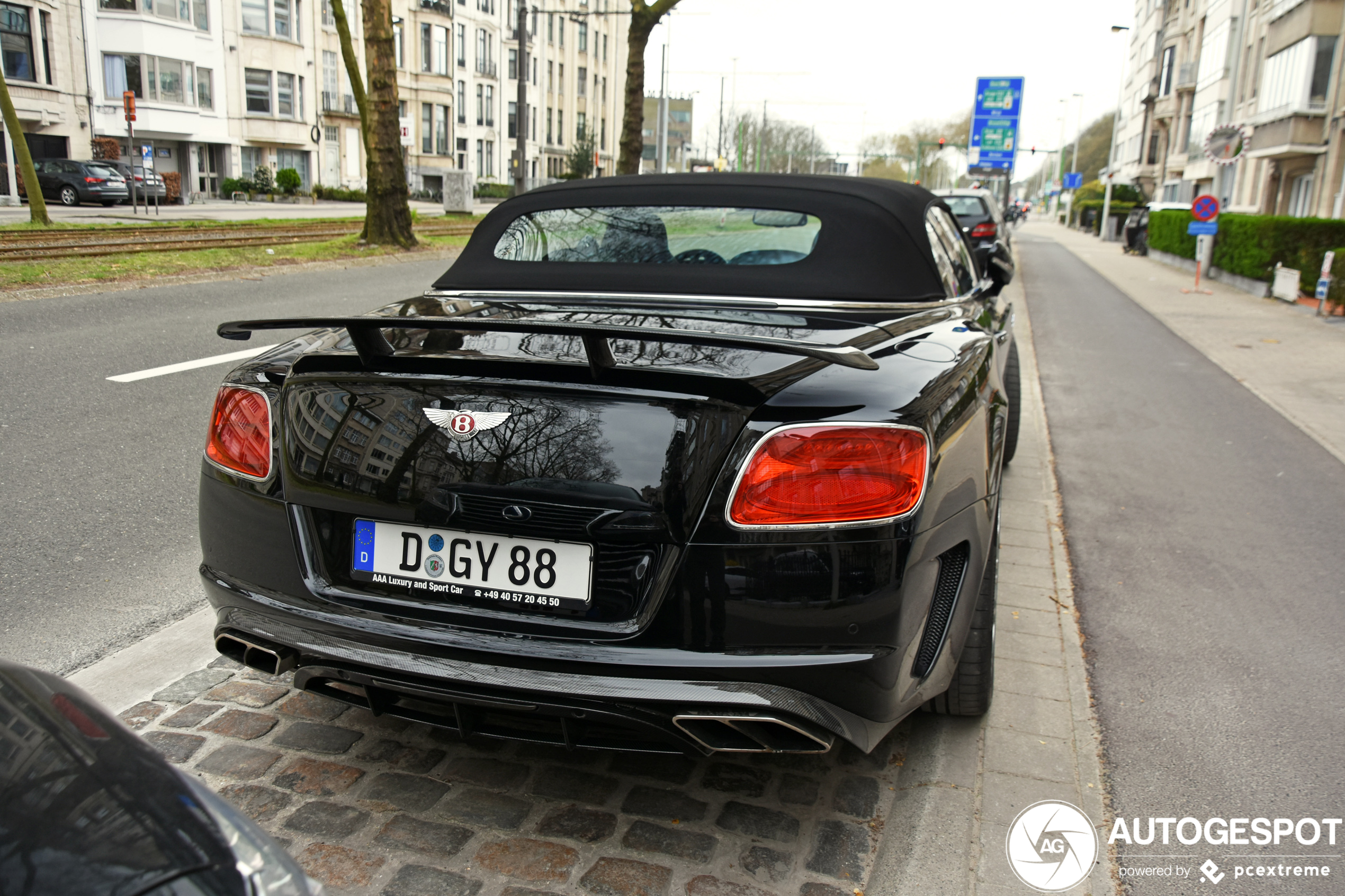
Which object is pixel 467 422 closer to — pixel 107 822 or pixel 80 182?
pixel 107 822

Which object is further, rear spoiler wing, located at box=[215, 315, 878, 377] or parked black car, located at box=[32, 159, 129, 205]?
parked black car, located at box=[32, 159, 129, 205]

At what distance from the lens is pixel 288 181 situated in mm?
49406

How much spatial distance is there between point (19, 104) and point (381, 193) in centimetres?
2626

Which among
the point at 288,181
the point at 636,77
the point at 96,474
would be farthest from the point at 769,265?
the point at 288,181

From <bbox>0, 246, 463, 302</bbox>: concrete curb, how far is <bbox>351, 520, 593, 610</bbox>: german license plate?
9.08 metres

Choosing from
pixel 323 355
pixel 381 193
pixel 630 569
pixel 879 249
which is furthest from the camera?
pixel 381 193

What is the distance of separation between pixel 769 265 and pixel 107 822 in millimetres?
2572

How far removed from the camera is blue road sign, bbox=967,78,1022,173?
49.9m

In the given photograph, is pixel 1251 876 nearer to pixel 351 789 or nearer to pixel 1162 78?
pixel 351 789

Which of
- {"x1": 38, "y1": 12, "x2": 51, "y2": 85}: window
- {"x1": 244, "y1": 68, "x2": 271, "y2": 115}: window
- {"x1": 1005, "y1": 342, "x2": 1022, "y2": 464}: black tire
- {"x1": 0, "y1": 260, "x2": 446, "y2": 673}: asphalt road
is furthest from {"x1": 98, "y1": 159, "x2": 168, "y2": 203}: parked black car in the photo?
{"x1": 1005, "y1": 342, "x2": 1022, "y2": 464}: black tire

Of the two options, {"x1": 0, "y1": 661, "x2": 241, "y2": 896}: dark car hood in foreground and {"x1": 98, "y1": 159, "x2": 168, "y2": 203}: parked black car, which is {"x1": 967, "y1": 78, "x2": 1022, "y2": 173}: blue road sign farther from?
{"x1": 0, "y1": 661, "x2": 241, "y2": 896}: dark car hood in foreground

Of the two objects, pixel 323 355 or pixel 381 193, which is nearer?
pixel 323 355

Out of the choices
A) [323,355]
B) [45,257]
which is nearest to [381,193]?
[45,257]

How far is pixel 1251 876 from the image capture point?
2.50 metres
